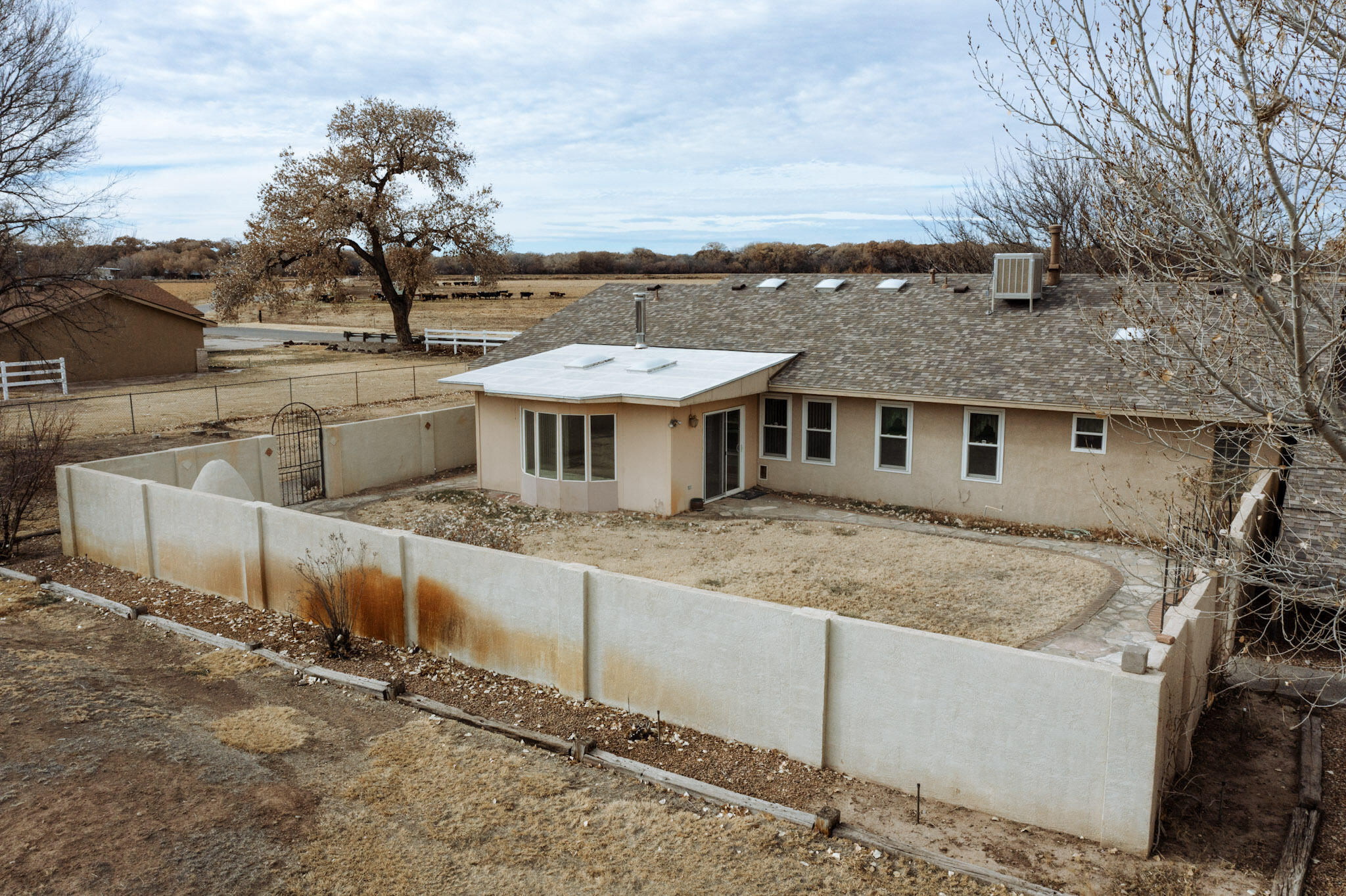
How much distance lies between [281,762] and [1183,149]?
805 centimetres

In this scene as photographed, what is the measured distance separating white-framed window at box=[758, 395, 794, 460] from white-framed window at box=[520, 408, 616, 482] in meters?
3.41

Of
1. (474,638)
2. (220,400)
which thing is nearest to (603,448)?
(474,638)

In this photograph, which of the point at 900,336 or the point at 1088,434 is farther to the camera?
the point at 900,336

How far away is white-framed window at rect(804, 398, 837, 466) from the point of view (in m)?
18.7

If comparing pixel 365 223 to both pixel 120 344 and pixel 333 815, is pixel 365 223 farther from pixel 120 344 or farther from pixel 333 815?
pixel 333 815

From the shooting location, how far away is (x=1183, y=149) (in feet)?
20.2

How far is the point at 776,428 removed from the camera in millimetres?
19453

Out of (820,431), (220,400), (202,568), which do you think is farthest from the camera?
(220,400)

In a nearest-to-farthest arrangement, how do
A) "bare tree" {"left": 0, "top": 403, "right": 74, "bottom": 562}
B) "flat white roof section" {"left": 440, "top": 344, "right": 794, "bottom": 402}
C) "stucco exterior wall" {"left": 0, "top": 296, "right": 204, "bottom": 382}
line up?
"bare tree" {"left": 0, "top": 403, "right": 74, "bottom": 562}, "flat white roof section" {"left": 440, "top": 344, "right": 794, "bottom": 402}, "stucco exterior wall" {"left": 0, "top": 296, "right": 204, "bottom": 382}

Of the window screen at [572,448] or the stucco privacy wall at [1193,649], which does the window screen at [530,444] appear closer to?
the window screen at [572,448]

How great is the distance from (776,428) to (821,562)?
5.71 m

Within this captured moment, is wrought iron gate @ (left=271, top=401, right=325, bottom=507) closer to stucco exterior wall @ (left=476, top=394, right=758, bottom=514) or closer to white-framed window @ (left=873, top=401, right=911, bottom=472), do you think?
stucco exterior wall @ (left=476, top=394, right=758, bottom=514)

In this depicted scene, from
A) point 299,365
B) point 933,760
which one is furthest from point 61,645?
point 299,365

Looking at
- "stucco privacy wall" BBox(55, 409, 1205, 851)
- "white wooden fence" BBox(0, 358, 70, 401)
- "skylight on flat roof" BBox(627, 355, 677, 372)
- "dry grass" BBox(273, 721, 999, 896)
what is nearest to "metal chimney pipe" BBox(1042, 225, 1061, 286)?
"skylight on flat roof" BBox(627, 355, 677, 372)
